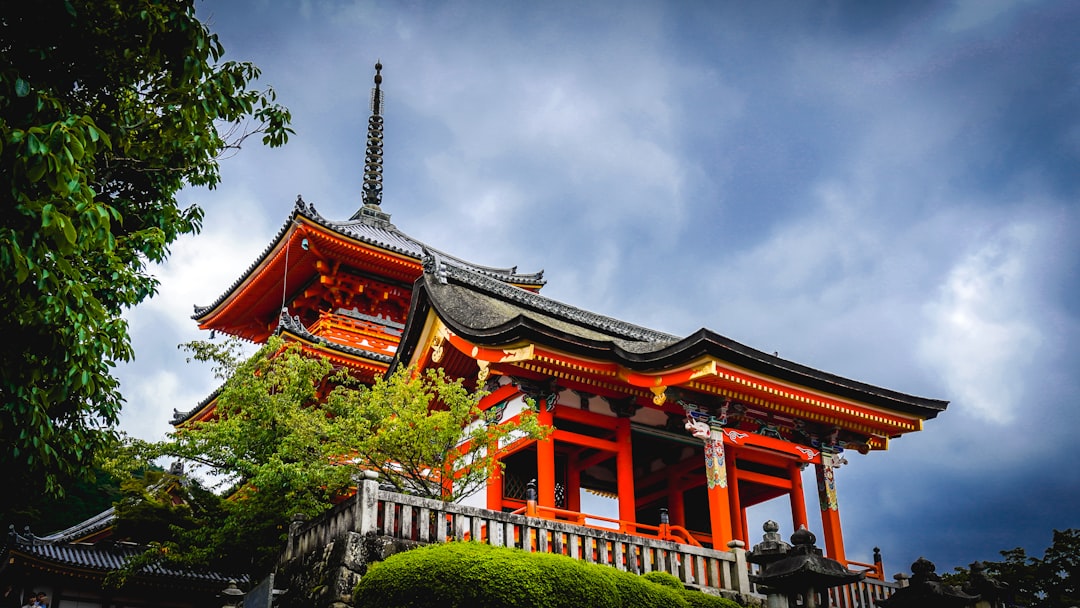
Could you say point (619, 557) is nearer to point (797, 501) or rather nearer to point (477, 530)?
point (477, 530)

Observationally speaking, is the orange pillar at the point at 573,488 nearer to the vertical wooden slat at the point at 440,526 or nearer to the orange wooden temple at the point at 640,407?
the orange wooden temple at the point at 640,407

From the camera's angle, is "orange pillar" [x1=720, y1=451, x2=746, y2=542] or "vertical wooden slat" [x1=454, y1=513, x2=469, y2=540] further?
"orange pillar" [x1=720, y1=451, x2=746, y2=542]

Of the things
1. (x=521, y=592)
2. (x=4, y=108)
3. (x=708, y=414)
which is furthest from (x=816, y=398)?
(x=4, y=108)

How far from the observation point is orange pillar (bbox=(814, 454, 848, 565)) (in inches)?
658

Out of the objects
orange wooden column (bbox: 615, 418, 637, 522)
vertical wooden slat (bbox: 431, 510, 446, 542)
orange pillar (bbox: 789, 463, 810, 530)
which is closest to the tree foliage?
orange pillar (bbox: 789, 463, 810, 530)

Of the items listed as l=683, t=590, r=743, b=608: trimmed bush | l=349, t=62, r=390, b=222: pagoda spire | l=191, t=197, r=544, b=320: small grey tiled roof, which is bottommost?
l=683, t=590, r=743, b=608: trimmed bush

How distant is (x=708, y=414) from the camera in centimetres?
1547

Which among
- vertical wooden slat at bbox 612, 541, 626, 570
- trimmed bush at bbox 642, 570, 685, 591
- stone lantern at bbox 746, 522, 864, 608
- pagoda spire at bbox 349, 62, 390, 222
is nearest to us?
stone lantern at bbox 746, 522, 864, 608

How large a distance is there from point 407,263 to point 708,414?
12469 millimetres

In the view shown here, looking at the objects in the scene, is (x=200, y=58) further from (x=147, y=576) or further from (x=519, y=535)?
(x=147, y=576)

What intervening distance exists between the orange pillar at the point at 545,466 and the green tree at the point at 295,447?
2.28ft

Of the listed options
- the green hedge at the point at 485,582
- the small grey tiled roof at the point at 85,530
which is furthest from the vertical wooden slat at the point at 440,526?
the small grey tiled roof at the point at 85,530

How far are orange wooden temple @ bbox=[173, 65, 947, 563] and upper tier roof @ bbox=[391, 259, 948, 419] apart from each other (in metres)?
0.03

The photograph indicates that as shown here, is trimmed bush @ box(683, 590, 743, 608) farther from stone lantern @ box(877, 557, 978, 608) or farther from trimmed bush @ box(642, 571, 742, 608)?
stone lantern @ box(877, 557, 978, 608)
